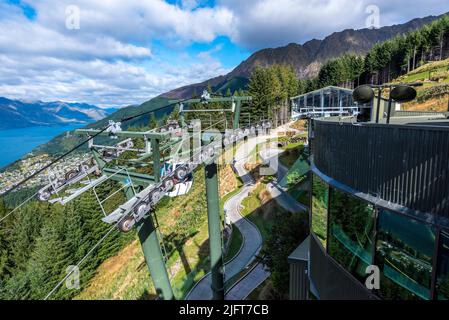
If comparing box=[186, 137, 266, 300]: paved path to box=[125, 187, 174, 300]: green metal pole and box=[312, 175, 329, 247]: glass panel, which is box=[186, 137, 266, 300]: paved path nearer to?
box=[125, 187, 174, 300]: green metal pole

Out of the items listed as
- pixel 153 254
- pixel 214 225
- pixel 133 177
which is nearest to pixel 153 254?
pixel 153 254

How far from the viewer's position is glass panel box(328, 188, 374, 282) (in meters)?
6.92

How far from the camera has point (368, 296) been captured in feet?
23.3

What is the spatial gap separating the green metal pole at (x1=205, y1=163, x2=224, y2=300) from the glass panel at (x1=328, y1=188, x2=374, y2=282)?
7.12 meters

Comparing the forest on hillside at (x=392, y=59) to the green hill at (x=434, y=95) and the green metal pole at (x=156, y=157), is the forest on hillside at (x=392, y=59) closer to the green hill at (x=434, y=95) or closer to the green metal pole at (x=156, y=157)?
the green hill at (x=434, y=95)

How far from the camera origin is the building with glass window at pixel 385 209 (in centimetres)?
529

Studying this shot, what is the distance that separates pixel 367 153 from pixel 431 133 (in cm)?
163

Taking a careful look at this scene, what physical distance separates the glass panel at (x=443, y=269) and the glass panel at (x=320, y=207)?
3.62 meters

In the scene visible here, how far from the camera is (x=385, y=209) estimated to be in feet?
20.5

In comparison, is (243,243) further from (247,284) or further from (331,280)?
(331,280)

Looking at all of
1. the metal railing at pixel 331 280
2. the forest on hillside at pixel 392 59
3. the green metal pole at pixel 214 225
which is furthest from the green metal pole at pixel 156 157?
the forest on hillside at pixel 392 59

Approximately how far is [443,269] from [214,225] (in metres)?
10.9

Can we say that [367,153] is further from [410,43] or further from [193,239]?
[410,43]

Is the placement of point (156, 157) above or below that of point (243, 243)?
above
